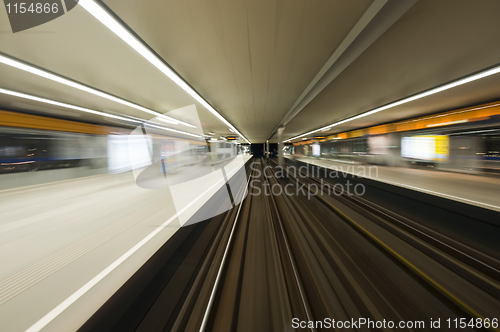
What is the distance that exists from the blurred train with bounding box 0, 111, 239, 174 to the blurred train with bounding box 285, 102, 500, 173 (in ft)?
48.9

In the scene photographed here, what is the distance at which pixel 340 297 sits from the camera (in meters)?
1.58

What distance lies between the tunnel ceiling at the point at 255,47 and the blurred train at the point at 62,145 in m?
0.73

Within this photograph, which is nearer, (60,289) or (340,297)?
(340,297)

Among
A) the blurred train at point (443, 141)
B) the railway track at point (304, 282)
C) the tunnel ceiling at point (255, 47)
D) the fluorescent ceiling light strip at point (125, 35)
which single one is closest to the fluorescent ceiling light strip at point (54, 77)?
the tunnel ceiling at point (255, 47)

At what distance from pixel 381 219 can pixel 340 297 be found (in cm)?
266

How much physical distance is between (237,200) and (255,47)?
396cm

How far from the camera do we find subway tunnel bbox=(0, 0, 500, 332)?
4.98 feet

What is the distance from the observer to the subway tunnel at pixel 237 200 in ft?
4.98

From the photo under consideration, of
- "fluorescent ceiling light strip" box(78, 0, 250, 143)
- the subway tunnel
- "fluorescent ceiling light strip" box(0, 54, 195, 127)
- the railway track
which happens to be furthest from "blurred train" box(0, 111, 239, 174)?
the railway track

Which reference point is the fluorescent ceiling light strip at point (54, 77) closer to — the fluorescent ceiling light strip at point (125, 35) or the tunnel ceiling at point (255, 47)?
the tunnel ceiling at point (255, 47)

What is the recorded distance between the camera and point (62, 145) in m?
5.61

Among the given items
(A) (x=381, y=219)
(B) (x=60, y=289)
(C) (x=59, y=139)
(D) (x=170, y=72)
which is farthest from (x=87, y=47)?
(A) (x=381, y=219)

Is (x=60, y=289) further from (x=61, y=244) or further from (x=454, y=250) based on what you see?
(x=454, y=250)

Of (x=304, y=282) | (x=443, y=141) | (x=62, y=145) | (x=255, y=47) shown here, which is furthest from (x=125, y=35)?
(x=443, y=141)
